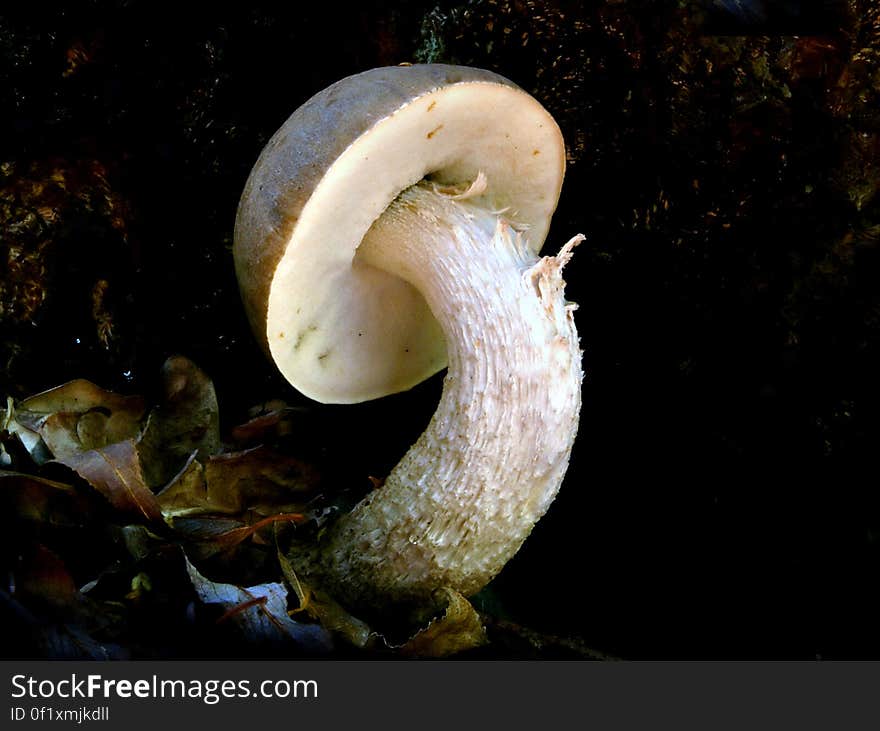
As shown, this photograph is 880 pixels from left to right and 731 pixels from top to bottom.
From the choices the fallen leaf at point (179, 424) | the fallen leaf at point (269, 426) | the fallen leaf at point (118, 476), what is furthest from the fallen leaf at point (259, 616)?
the fallen leaf at point (269, 426)

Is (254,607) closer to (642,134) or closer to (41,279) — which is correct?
(41,279)

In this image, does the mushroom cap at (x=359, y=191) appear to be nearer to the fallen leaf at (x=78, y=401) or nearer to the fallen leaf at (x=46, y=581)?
the fallen leaf at (x=78, y=401)

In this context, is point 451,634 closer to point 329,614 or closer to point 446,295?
point 329,614

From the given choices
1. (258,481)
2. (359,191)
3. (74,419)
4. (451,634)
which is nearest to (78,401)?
(74,419)

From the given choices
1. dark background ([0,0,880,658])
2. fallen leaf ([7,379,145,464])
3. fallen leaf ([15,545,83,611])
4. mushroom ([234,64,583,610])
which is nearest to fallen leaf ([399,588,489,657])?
mushroom ([234,64,583,610])

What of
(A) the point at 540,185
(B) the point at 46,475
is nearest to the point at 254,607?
(B) the point at 46,475

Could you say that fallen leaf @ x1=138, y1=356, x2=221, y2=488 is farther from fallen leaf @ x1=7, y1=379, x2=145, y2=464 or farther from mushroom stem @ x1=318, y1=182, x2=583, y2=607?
mushroom stem @ x1=318, y1=182, x2=583, y2=607
